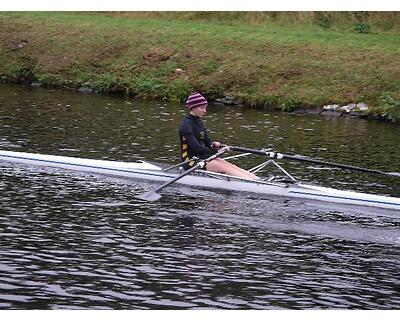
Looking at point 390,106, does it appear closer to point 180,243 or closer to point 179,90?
point 179,90

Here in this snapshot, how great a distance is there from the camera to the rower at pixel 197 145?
21.4 meters

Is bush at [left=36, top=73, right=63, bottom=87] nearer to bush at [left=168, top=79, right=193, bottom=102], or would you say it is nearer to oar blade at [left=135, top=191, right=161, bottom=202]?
bush at [left=168, top=79, right=193, bottom=102]

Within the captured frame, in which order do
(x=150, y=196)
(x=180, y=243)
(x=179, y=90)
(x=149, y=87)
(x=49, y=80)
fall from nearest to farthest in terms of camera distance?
(x=180, y=243)
(x=150, y=196)
(x=179, y=90)
(x=149, y=87)
(x=49, y=80)

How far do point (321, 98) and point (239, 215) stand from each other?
22113mm

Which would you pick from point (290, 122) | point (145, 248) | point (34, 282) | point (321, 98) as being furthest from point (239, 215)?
point (321, 98)

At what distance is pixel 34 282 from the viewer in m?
14.0

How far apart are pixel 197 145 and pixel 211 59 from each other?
24813 millimetres

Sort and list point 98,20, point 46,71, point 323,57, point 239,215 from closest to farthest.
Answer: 1. point 239,215
2. point 323,57
3. point 46,71
4. point 98,20

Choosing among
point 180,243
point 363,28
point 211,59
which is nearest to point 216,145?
point 180,243

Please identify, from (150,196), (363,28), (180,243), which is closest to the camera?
(180,243)

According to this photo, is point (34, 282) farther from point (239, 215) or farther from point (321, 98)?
point (321, 98)

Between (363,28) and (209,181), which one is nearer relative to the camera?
(209,181)

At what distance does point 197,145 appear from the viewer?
69.9 ft

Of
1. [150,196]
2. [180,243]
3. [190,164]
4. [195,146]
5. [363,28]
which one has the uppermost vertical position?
[363,28]
